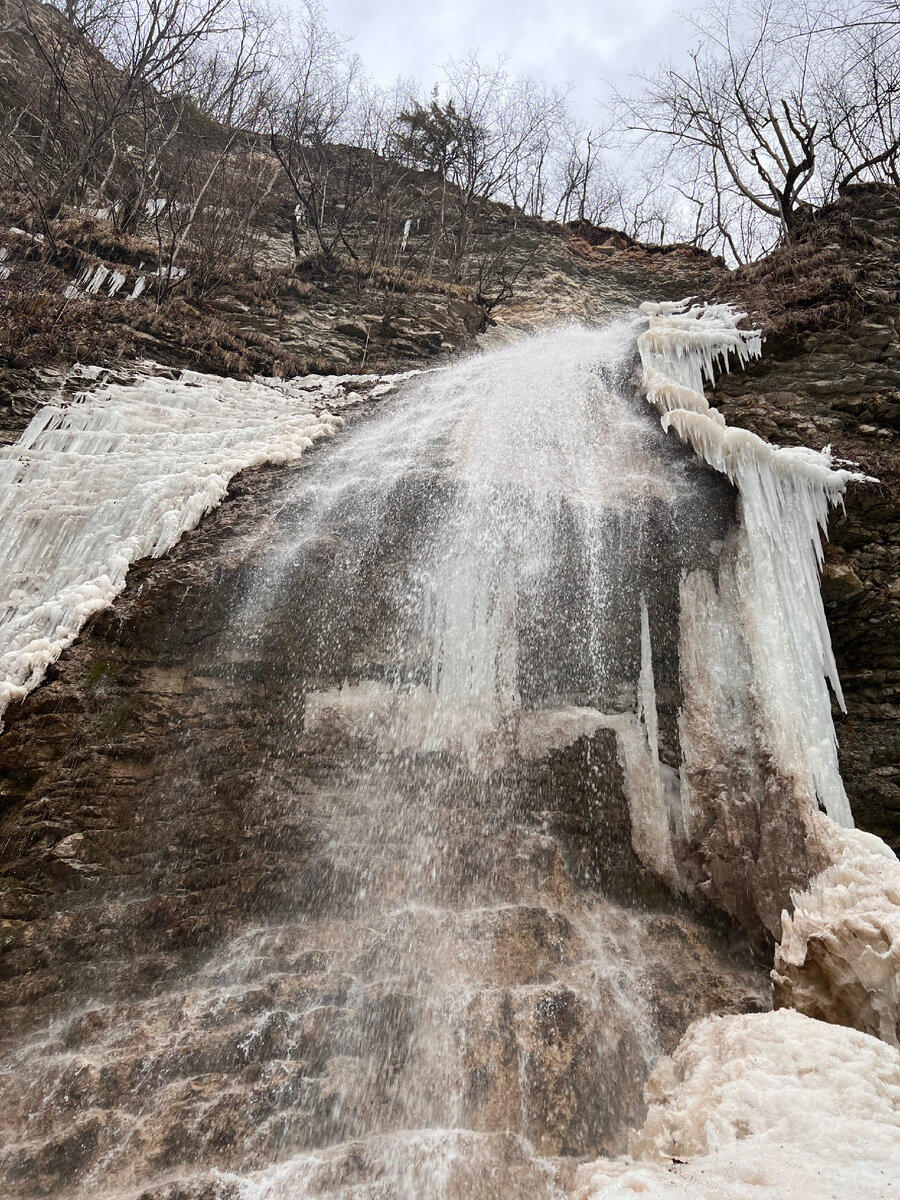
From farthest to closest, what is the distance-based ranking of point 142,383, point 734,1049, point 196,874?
point 142,383 → point 196,874 → point 734,1049

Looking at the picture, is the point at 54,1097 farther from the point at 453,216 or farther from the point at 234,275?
the point at 453,216

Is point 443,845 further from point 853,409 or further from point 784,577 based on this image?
point 853,409

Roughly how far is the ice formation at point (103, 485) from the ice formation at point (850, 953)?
503 cm

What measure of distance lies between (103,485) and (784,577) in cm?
610

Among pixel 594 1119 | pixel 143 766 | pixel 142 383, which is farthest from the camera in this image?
pixel 142 383

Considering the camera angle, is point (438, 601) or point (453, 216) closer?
point (438, 601)

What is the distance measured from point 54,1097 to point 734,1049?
126 inches

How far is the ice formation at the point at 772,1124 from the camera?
1.70 metres

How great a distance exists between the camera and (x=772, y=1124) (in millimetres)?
1966

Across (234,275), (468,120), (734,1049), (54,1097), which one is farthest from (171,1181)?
(468,120)

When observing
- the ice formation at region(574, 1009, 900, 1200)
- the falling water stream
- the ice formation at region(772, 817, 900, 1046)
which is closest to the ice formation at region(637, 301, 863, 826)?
the falling water stream

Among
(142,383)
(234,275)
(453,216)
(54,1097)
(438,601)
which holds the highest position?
(453,216)

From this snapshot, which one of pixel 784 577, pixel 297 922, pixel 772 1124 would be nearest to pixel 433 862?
pixel 297 922

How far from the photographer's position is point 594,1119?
3.28 meters
